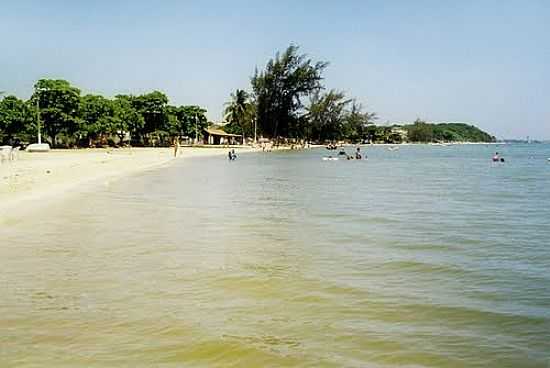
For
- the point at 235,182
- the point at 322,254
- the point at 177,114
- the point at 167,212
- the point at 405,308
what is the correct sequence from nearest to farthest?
the point at 405,308 → the point at 322,254 → the point at 167,212 → the point at 235,182 → the point at 177,114

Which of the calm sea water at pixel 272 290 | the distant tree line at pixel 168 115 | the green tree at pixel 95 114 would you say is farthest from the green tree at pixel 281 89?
the calm sea water at pixel 272 290

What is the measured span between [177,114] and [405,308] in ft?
266

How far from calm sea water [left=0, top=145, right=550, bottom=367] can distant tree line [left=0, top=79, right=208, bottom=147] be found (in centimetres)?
4629

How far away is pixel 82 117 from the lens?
6181cm

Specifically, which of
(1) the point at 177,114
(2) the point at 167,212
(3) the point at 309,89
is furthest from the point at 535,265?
(3) the point at 309,89

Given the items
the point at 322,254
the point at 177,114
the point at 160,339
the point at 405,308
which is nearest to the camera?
the point at 160,339

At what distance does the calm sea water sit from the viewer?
529 centimetres

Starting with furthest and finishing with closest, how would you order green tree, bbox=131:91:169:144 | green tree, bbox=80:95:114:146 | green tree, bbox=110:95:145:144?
green tree, bbox=131:91:169:144 < green tree, bbox=110:95:145:144 < green tree, bbox=80:95:114:146

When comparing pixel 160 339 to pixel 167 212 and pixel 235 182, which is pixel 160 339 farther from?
pixel 235 182

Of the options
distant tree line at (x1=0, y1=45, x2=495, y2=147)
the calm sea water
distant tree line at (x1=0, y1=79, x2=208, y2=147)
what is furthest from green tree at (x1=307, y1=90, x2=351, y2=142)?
the calm sea water

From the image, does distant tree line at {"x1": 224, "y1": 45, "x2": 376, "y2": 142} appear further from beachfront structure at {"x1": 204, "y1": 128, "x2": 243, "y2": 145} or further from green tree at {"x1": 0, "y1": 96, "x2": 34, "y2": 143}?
green tree at {"x1": 0, "y1": 96, "x2": 34, "y2": 143}

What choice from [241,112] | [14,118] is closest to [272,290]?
[14,118]

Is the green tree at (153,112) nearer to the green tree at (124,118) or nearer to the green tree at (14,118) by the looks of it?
the green tree at (124,118)

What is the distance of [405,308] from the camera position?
6.71 meters
